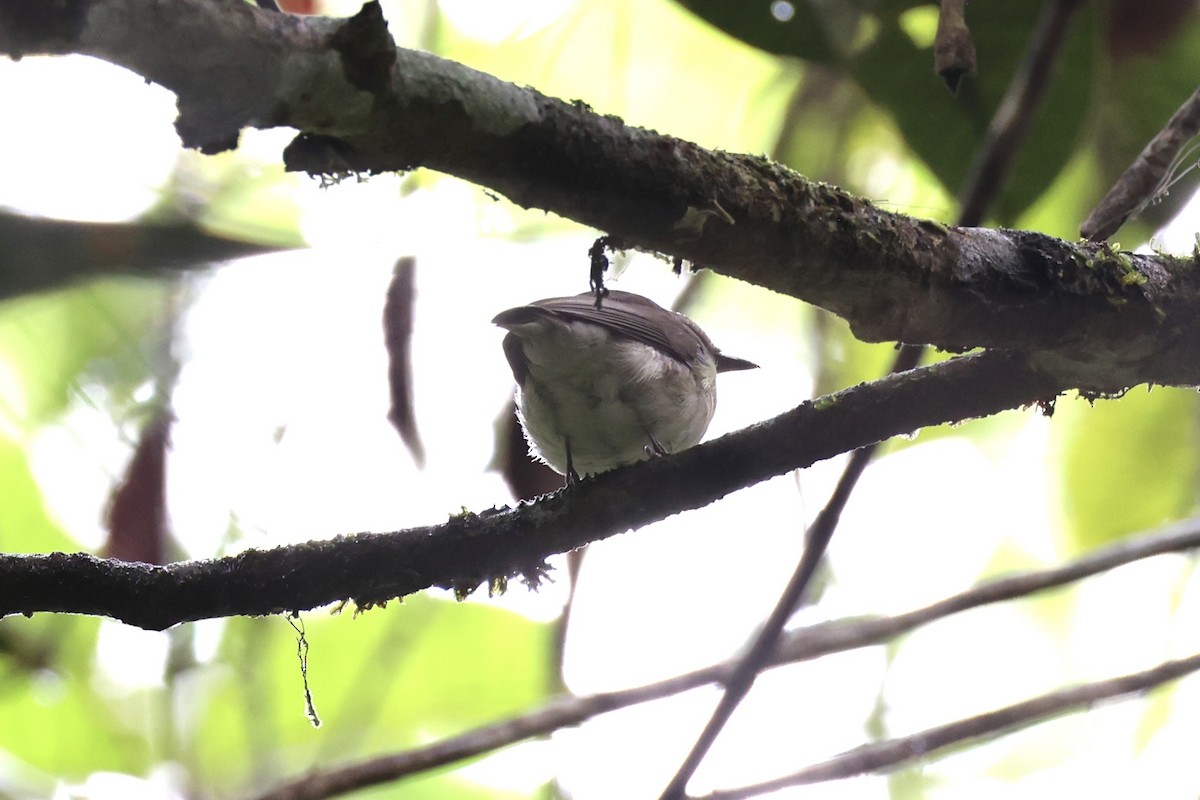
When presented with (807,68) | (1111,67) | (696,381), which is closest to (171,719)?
(696,381)

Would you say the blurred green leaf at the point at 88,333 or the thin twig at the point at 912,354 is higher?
the blurred green leaf at the point at 88,333

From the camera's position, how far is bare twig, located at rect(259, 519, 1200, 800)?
2.97 m

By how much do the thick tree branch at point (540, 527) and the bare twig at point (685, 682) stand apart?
99 centimetres

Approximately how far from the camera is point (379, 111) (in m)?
1.24

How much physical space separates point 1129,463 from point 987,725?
172 centimetres

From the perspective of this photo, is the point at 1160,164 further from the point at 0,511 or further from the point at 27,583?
the point at 0,511

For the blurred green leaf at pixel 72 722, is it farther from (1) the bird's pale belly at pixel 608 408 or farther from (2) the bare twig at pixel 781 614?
(2) the bare twig at pixel 781 614

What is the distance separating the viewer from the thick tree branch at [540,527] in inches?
70.8

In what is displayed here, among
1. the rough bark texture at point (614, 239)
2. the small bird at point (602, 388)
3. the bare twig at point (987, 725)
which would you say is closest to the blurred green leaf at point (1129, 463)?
the bare twig at point (987, 725)

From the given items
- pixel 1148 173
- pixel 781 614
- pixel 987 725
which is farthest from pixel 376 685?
pixel 1148 173

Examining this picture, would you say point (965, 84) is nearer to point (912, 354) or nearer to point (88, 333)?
point (912, 354)

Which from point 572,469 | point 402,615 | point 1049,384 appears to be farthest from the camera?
point 402,615

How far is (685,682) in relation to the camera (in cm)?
296

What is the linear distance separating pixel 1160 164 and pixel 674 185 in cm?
118
